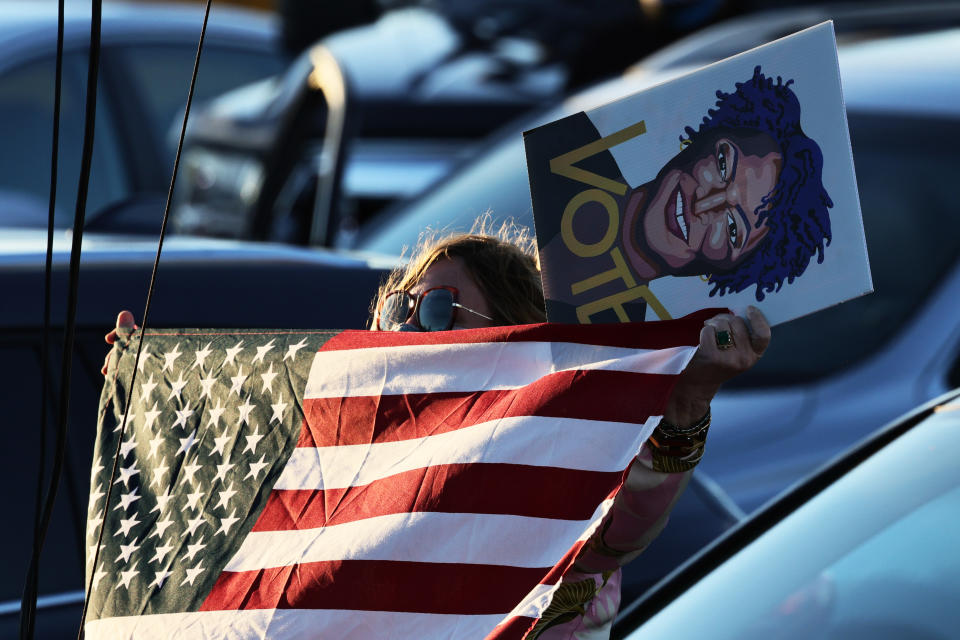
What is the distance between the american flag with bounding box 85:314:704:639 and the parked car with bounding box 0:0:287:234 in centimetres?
382

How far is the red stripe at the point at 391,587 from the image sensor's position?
1926 millimetres

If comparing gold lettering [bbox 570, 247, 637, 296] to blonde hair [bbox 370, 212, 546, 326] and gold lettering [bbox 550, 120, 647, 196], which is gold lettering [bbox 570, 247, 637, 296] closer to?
gold lettering [bbox 550, 120, 647, 196]

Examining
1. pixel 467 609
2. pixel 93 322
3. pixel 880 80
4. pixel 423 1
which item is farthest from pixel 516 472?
pixel 423 1

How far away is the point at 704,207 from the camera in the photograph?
6.26 ft

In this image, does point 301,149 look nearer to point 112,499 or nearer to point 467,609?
point 112,499

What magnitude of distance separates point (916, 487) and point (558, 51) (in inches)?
197

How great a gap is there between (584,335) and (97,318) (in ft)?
4.22

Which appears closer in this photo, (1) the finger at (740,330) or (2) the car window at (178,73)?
(1) the finger at (740,330)

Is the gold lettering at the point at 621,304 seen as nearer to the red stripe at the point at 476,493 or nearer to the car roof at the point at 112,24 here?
the red stripe at the point at 476,493

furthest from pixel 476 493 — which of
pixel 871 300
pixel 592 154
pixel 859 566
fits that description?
pixel 871 300

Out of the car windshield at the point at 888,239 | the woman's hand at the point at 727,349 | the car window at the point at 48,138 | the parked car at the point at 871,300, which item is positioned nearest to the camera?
the woman's hand at the point at 727,349

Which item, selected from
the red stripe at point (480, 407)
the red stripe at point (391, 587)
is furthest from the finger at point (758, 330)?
the red stripe at point (391, 587)

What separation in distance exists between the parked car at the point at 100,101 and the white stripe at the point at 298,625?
4.05 m

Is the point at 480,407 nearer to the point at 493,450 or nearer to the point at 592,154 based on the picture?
the point at 493,450
